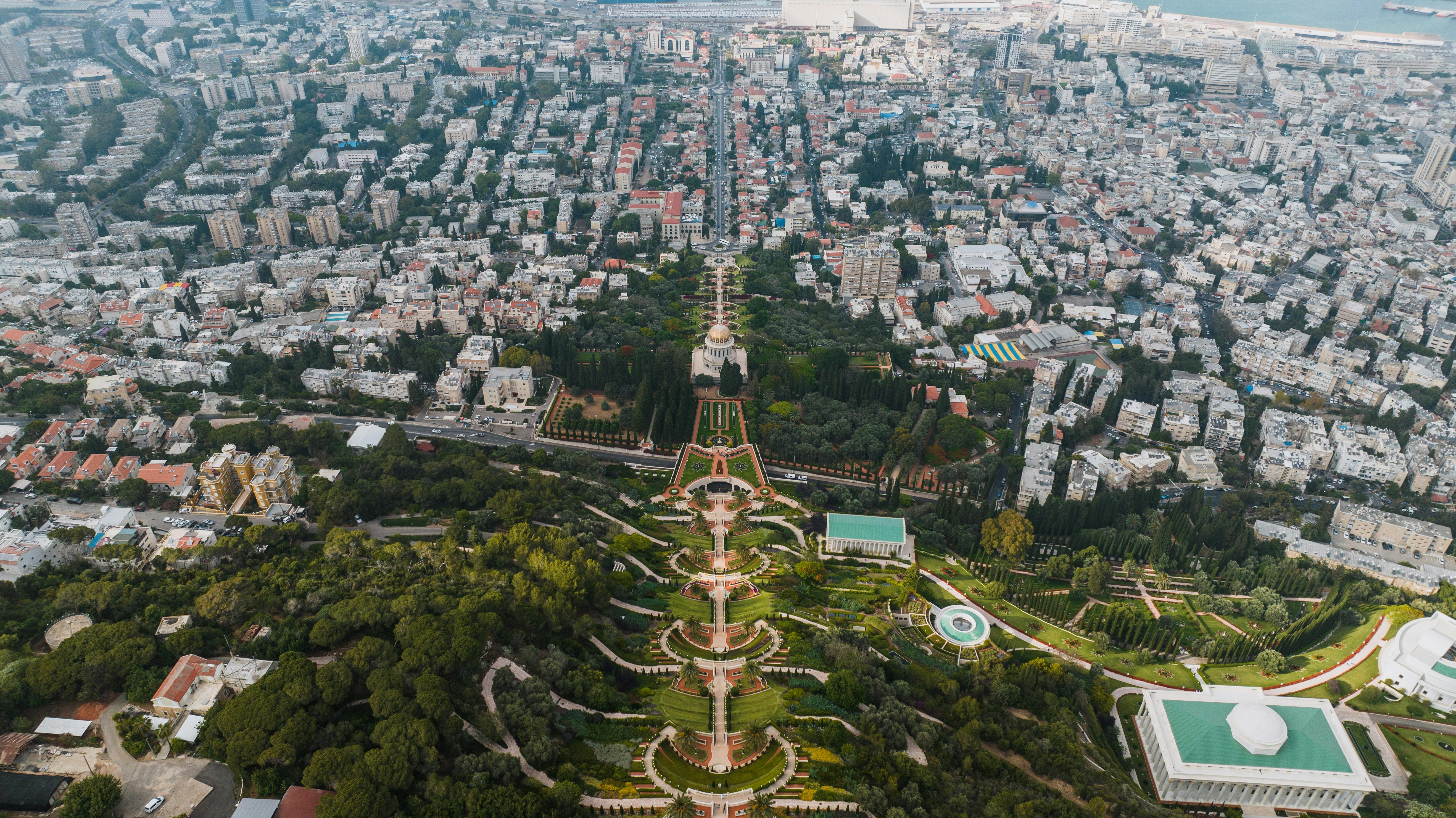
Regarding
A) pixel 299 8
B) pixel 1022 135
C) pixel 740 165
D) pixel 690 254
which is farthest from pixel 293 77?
pixel 1022 135

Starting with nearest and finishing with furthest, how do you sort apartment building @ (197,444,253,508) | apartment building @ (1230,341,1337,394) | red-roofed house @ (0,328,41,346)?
1. apartment building @ (197,444,253,508)
2. red-roofed house @ (0,328,41,346)
3. apartment building @ (1230,341,1337,394)

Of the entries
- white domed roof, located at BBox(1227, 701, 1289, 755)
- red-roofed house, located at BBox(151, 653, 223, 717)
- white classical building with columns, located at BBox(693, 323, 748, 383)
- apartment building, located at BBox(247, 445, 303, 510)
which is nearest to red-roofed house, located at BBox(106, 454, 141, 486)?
apartment building, located at BBox(247, 445, 303, 510)

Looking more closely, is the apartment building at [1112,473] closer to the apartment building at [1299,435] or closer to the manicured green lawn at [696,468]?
the apartment building at [1299,435]

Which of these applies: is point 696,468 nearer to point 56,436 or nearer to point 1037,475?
point 1037,475

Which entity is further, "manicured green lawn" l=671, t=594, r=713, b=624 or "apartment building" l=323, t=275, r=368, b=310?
"apartment building" l=323, t=275, r=368, b=310

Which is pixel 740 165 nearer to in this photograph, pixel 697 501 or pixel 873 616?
pixel 697 501

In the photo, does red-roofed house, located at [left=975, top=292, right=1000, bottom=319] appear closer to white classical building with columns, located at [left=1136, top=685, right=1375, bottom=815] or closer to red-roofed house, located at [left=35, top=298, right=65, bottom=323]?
white classical building with columns, located at [left=1136, top=685, right=1375, bottom=815]
